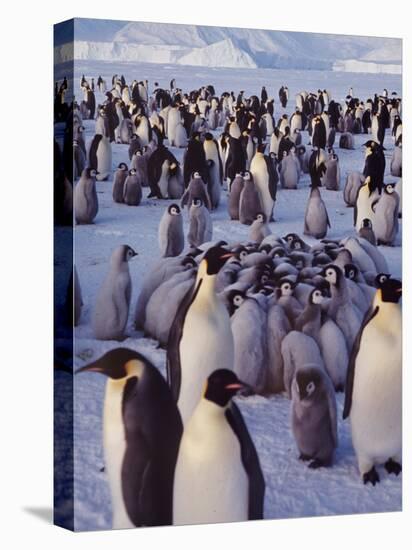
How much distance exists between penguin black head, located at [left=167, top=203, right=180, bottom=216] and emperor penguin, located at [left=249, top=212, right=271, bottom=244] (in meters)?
0.43

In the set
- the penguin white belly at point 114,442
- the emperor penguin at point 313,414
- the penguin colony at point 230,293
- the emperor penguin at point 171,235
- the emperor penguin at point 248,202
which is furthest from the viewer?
the emperor penguin at point 248,202

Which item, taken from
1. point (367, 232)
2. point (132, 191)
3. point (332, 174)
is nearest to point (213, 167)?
point (132, 191)

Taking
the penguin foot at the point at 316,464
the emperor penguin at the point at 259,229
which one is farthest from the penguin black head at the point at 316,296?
the penguin foot at the point at 316,464

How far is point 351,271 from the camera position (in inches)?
Answer: 327

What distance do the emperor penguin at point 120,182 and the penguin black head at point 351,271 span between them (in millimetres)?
1280

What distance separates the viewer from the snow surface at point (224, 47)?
777 centimetres

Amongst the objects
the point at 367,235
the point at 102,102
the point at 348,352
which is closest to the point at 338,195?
the point at 367,235

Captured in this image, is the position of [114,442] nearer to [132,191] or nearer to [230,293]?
[230,293]

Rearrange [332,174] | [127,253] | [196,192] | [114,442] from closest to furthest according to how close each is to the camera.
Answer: [114,442], [127,253], [196,192], [332,174]

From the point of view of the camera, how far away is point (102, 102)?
780cm

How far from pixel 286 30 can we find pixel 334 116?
0.56 metres

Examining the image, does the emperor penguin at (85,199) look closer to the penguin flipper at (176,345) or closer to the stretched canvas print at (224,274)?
the stretched canvas print at (224,274)

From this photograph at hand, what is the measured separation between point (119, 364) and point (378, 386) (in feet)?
4.93

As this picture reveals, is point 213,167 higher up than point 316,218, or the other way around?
→ point 213,167
